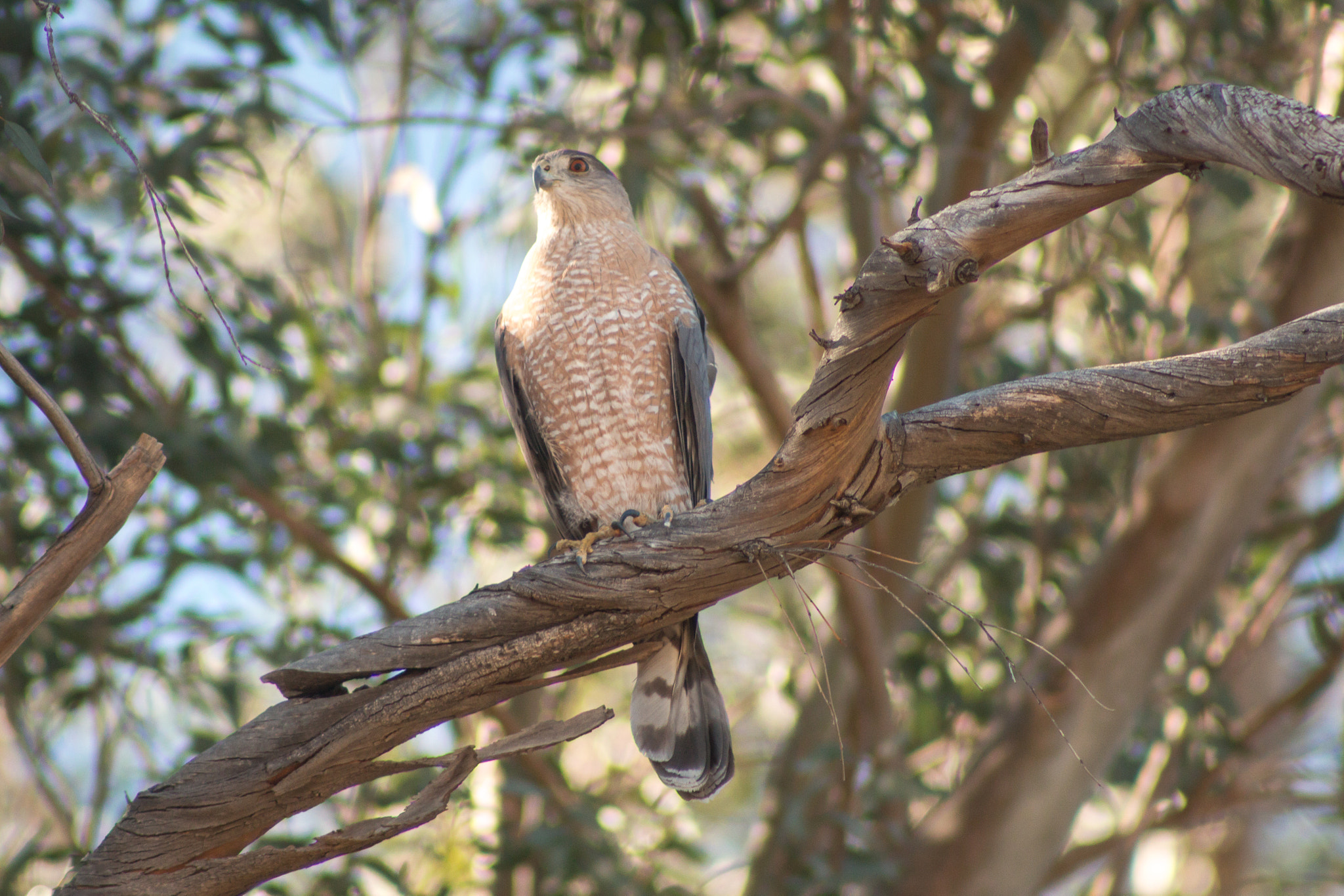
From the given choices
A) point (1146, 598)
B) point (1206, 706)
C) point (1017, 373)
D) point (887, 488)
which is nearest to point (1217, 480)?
point (1146, 598)

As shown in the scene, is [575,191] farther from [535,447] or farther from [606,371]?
[535,447]

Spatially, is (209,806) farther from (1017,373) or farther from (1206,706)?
(1206,706)

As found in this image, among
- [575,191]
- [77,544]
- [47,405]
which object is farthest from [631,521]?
[47,405]

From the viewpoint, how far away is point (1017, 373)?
4.72 metres

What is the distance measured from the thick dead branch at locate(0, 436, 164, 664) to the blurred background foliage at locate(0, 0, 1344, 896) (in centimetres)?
140

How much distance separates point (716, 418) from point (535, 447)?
263cm

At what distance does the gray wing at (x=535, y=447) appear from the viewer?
3.47 m

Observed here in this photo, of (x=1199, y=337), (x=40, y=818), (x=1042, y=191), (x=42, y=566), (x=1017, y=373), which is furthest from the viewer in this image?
(x=40, y=818)

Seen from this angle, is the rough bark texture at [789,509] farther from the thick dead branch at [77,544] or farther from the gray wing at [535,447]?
the gray wing at [535,447]

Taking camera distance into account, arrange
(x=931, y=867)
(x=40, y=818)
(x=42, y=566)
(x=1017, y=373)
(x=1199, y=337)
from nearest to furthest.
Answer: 1. (x=42, y=566)
2. (x=931, y=867)
3. (x=1199, y=337)
4. (x=1017, y=373)
5. (x=40, y=818)

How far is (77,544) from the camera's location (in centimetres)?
218

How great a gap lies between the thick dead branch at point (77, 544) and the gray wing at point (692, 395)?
1539 mm

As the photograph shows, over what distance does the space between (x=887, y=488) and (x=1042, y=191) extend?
2.14 ft

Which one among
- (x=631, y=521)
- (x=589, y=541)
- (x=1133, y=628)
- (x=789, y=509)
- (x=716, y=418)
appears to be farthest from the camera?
(x=716, y=418)
